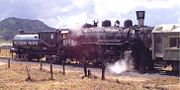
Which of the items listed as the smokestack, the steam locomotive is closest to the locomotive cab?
the steam locomotive

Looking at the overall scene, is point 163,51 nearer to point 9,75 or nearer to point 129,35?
point 129,35

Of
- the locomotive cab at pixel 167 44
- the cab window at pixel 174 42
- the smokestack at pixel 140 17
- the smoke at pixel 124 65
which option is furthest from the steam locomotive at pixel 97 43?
the cab window at pixel 174 42

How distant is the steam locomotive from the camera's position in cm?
3550

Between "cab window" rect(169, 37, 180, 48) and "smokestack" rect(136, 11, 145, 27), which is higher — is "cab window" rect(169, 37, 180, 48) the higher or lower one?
the lower one

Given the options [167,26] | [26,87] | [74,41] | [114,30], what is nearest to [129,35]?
[114,30]

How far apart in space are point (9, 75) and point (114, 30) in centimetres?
1284

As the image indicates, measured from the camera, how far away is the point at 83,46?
41.4 meters

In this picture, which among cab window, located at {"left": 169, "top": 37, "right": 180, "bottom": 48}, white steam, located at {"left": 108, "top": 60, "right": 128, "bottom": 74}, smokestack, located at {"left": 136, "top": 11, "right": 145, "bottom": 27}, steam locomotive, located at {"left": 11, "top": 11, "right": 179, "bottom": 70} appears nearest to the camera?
cab window, located at {"left": 169, "top": 37, "right": 180, "bottom": 48}

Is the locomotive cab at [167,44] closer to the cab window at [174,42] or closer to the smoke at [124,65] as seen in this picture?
the cab window at [174,42]

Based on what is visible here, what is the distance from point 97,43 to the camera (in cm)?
3891

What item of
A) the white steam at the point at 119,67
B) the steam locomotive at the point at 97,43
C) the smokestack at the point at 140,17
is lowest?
the white steam at the point at 119,67

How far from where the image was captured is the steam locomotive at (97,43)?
35.5 meters

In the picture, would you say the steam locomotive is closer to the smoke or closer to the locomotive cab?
the smoke

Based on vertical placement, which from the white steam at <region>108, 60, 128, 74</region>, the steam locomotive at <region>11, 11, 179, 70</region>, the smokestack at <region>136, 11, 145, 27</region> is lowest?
the white steam at <region>108, 60, 128, 74</region>
